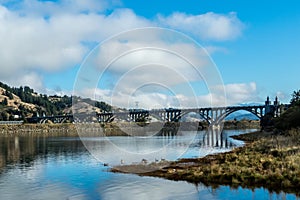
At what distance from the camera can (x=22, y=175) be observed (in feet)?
140

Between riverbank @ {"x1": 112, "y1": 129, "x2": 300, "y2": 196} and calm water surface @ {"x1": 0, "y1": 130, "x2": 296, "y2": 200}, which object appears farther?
riverbank @ {"x1": 112, "y1": 129, "x2": 300, "y2": 196}

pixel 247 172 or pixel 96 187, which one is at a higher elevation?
pixel 247 172

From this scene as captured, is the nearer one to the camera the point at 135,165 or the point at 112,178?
the point at 112,178

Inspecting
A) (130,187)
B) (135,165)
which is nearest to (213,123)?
(135,165)

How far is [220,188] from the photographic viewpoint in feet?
107

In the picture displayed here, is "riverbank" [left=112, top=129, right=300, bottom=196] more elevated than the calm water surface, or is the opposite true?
"riverbank" [left=112, top=129, right=300, bottom=196]

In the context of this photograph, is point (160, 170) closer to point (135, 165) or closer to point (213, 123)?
point (135, 165)

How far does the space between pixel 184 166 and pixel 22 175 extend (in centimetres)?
1867

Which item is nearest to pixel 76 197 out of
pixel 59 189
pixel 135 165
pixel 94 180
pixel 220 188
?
pixel 59 189

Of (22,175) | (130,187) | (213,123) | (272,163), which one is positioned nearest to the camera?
(130,187)

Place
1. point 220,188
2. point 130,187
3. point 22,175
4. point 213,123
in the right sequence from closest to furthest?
point 220,188
point 130,187
point 22,175
point 213,123

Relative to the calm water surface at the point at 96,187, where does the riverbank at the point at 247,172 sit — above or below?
above

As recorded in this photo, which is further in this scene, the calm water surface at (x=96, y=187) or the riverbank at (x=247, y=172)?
the riverbank at (x=247, y=172)

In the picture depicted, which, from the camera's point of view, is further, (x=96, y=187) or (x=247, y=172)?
(x=247, y=172)
